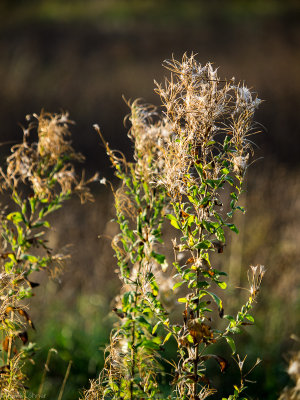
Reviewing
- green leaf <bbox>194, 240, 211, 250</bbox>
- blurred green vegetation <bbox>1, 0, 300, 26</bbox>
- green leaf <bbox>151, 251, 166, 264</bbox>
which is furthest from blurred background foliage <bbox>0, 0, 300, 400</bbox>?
green leaf <bbox>194, 240, 211, 250</bbox>

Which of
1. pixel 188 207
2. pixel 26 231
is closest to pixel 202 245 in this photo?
pixel 188 207

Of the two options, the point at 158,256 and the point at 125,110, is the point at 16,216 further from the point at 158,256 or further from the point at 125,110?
the point at 125,110

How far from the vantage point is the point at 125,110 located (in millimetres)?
10969

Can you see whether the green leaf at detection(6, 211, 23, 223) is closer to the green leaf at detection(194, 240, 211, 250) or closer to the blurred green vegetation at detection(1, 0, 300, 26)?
the green leaf at detection(194, 240, 211, 250)

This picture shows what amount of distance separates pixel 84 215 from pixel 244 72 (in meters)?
7.56

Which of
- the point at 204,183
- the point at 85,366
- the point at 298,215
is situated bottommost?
the point at 85,366

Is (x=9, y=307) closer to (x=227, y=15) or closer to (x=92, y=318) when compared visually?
(x=92, y=318)

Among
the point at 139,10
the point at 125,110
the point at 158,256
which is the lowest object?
the point at 158,256

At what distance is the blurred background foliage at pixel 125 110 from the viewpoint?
359 cm

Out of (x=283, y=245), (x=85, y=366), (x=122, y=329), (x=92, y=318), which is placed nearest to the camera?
(x=122, y=329)

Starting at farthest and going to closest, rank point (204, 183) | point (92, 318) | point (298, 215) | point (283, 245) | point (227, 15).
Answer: point (227, 15) → point (298, 215) → point (283, 245) → point (92, 318) → point (204, 183)

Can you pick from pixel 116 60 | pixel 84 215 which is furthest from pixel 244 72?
pixel 84 215

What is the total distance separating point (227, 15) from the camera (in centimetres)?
1630

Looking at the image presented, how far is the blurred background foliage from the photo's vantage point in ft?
11.8
